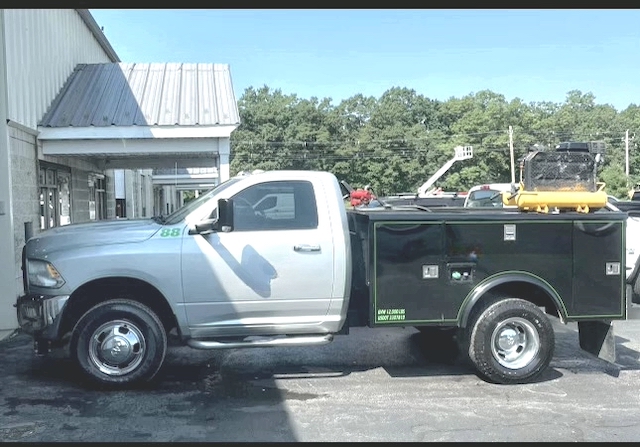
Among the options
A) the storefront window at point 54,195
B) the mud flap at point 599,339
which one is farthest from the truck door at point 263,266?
the storefront window at point 54,195

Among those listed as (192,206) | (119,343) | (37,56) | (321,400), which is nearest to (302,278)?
(321,400)

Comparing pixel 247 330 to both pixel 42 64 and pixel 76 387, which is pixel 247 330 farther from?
pixel 42 64

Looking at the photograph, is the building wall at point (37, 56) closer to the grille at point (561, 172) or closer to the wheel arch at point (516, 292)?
the wheel arch at point (516, 292)

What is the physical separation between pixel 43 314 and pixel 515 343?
15.3 ft

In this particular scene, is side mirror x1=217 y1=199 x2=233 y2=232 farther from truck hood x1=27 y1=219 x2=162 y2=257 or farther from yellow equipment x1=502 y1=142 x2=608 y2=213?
yellow equipment x1=502 y1=142 x2=608 y2=213

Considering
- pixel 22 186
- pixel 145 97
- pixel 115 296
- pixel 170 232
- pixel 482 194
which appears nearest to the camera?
pixel 170 232

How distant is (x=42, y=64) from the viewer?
36.6 ft

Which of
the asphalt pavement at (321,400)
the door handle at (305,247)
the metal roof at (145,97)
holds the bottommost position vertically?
the asphalt pavement at (321,400)

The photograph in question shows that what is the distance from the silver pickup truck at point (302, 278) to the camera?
5.75 metres

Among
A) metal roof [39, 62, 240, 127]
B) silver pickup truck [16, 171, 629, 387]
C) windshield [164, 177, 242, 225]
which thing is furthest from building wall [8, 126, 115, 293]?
windshield [164, 177, 242, 225]

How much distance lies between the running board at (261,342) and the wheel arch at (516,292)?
58.0 inches

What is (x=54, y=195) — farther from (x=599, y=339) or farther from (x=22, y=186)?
(x=599, y=339)

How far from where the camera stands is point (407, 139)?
242 feet

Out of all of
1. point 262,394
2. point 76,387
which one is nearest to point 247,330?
point 262,394
